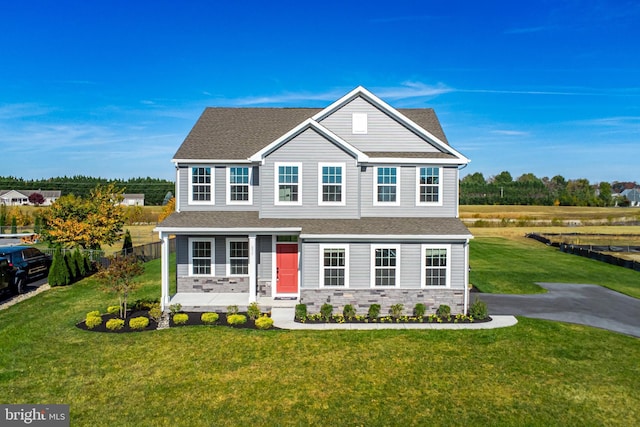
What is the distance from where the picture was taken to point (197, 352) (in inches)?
511

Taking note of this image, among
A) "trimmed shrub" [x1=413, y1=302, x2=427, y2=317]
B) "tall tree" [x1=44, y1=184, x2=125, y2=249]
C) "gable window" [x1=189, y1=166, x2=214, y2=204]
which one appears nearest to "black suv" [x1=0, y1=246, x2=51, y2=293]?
"tall tree" [x1=44, y1=184, x2=125, y2=249]

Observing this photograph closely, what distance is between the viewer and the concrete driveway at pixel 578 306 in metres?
16.7

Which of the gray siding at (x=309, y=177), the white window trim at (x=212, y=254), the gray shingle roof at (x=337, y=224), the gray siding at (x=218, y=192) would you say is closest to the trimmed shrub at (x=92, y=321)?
the gray shingle roof at (x=337, y=224)

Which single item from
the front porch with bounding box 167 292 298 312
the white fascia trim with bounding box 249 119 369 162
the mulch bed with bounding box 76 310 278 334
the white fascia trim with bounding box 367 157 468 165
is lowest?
the mulch bed with bounding box 76 310 278 334

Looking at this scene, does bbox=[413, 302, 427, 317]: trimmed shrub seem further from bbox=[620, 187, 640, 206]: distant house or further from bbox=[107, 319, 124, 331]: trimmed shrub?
bbox=[620, 187, 640, 206]: distant house

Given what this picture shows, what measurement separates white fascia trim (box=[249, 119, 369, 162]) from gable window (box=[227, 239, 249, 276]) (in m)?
4.08

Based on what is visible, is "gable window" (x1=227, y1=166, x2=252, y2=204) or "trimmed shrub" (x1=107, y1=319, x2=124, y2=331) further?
"gable window" (x1=227, y1=166, x2=252, y2=204)

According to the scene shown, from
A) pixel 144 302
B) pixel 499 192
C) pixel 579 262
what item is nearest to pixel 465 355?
pixel 144 302

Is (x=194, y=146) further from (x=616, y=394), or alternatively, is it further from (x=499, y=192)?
(x=499, y=192)

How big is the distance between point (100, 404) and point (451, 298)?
494 inches

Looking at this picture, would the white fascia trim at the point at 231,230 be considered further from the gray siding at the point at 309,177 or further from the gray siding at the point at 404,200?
the gray siding at the point at 404,200

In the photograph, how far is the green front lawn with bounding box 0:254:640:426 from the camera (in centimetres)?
945
